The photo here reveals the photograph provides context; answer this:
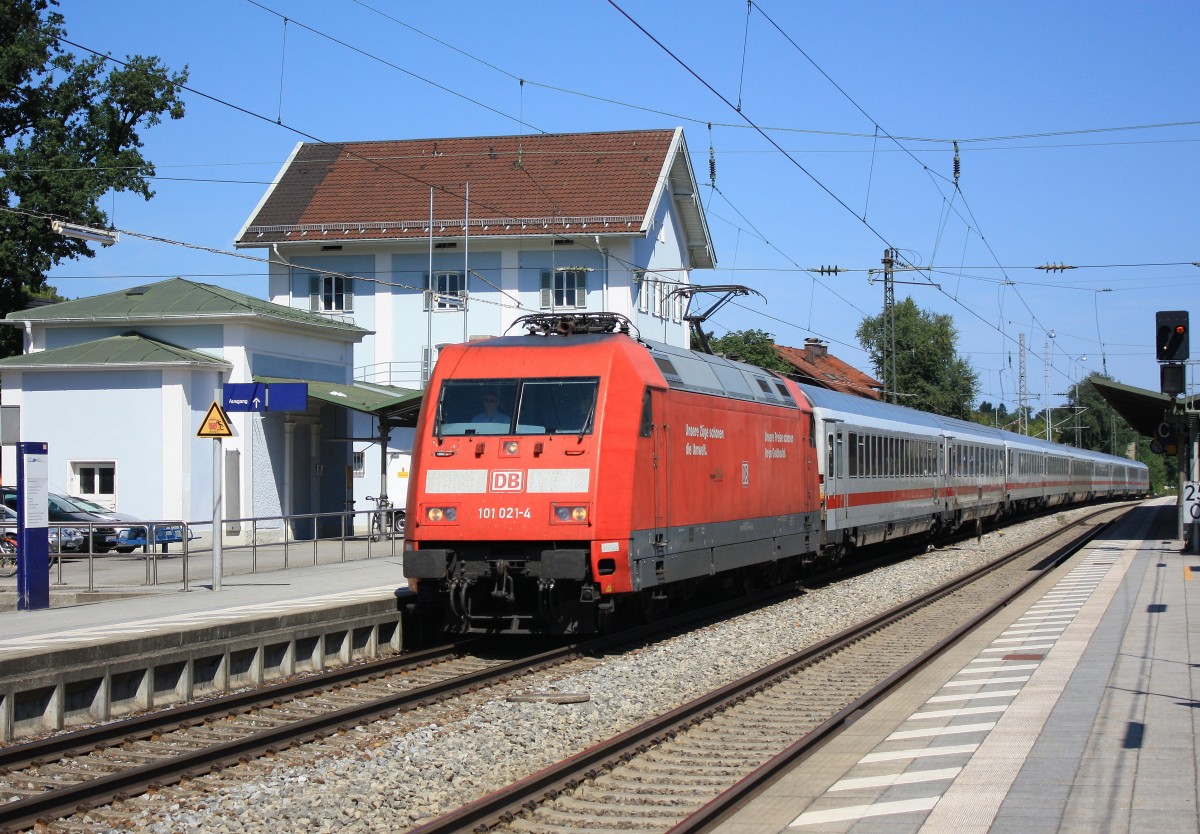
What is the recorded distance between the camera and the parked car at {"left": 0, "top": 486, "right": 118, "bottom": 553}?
2097cm

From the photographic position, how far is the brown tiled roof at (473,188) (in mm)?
46469

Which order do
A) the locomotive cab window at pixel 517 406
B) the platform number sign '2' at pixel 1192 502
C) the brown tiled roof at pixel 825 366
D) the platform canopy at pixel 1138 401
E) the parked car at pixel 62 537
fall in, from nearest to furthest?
the locomotive cab window at pixel 517 406, the parked car at pixel 62 537, the platform number sign '2' at pixel 1192 502, the platform canopy at pixel 1138 401, the brown tiled roof at pixel 825 366

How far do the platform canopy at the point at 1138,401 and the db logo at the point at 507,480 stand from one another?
16.2 m

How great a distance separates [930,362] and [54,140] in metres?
72.8

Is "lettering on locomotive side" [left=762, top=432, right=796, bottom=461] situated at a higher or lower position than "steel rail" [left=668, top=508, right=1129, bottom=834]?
higher

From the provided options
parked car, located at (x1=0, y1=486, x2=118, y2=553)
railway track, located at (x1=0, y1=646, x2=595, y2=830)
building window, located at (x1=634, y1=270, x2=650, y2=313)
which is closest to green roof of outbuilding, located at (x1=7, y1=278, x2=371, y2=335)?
parked car, located at (x1=0, y1=486, x2=118, y2=553)

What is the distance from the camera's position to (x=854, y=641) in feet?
53.0

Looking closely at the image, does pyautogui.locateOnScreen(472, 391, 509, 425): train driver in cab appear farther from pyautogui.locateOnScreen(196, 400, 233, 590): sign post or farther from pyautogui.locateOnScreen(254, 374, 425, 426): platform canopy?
pyautogui.locateOnScreen(254, 374, 425, 426): platform canopy

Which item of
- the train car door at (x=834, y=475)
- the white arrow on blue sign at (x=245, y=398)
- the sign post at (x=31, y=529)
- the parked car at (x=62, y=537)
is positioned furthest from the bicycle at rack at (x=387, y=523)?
the sign post at (x=31, y=529)

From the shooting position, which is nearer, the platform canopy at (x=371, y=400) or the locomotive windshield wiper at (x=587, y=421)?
the locomotive windshield wiper at (x=587, y=421)

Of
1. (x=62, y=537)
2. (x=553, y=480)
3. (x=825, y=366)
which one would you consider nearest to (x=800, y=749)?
(x=553, y=480)

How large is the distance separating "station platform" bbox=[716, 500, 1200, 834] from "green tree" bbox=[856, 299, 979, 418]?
83.7 meters

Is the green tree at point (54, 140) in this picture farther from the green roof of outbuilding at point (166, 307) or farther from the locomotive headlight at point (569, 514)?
the locomotive headlight at point (569, 514)

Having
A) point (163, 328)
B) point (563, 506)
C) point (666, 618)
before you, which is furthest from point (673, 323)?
point (563, 506)
